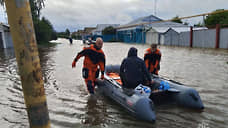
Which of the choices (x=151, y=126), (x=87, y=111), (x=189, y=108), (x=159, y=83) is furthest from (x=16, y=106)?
(x=189, y=108)

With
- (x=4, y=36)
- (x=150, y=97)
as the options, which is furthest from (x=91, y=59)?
(x=4, y=36)

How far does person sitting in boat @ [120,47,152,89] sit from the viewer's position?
438cm

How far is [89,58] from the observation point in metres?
5.34

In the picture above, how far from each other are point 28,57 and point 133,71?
302 cm

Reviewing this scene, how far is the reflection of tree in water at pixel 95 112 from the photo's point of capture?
158 inches

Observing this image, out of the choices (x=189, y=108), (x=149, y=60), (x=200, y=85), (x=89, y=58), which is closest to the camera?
(x=189, y=108)

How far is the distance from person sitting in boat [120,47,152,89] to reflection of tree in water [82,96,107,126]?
2.90 feet

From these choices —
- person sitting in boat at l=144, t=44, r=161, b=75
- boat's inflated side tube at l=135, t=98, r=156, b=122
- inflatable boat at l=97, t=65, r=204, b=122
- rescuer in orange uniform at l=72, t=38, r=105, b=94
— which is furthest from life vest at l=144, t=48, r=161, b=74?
boat's inflated side tube at l=135, t=98, r=156, b=122

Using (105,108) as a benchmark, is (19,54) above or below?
above

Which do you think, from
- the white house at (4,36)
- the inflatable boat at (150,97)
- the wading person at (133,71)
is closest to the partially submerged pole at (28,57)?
the inflatable boat at (150,97)

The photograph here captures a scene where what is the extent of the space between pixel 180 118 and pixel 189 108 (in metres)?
0.60

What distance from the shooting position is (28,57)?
5.41ft

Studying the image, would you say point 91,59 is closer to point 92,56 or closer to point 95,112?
point 92,56

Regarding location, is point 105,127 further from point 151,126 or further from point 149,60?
point 149,60
